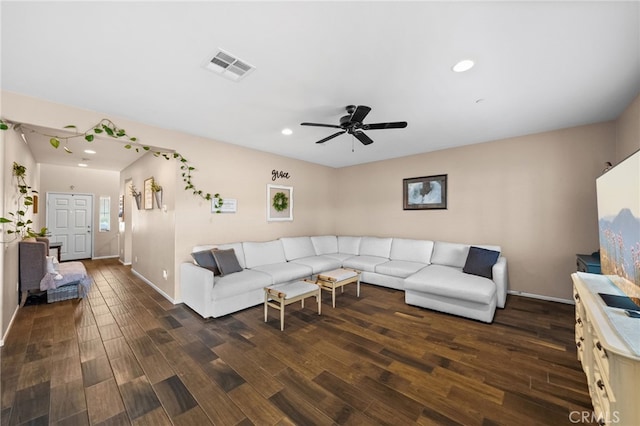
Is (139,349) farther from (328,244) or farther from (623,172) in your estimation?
(623,172)

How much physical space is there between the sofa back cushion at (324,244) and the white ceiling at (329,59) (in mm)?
2970

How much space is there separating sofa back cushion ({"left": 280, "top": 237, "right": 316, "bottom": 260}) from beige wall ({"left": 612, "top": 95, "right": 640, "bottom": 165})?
4.74 meters

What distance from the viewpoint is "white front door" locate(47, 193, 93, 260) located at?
22.3 ft

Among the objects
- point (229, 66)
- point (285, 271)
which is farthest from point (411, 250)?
point (229, 66)

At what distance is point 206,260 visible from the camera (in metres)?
3.45

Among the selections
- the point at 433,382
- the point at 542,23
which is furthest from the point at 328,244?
the point at 542,23

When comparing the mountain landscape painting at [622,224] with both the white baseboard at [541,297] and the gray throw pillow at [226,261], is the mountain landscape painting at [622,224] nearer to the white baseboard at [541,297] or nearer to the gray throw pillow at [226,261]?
the white baseboard at [541,297]

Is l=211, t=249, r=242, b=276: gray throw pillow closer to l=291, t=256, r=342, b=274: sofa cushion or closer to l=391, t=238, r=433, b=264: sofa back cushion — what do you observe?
l=291, t=256, r=342, b=274: sofa cushion

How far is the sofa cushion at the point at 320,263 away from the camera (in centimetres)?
436

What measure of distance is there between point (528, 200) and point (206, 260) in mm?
5011

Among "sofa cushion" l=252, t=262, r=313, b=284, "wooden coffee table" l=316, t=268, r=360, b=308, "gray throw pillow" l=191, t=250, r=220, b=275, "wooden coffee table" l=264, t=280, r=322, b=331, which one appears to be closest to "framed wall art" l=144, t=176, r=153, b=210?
"gray throw pillow" l=191, t=250, r=220, b=275

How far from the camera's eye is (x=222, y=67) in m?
2.07

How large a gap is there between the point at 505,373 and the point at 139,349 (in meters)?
3.42

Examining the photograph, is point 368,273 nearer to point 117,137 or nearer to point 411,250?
point 411,250
